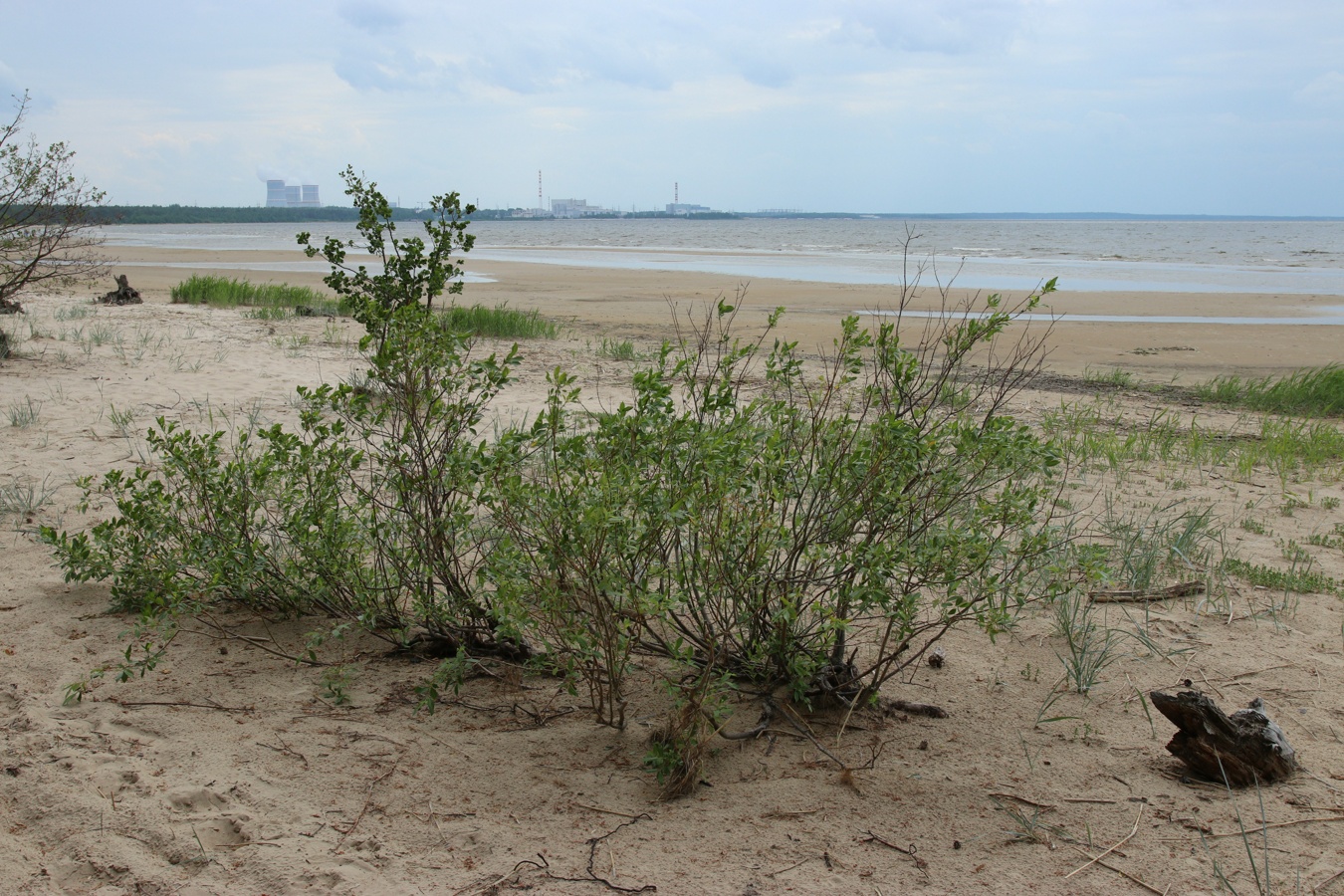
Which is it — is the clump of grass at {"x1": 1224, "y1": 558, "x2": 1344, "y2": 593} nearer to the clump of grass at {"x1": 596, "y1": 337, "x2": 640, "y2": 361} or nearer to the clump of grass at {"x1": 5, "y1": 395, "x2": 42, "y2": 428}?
the clump of grass at {"x1": 596, "y1": 337, "x2": 640, "y2": 361}

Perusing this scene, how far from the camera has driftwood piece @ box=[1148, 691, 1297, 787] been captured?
2783 millimetres

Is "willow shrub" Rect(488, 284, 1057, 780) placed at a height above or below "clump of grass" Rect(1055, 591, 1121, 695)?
above

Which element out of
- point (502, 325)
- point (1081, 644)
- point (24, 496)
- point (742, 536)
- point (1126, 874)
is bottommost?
point (1126, 874)

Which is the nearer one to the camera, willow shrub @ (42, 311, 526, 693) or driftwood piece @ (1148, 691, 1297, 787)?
driftwood piece @ (1148, 691, 1297, 787)

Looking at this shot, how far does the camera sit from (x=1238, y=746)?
9.16 feet

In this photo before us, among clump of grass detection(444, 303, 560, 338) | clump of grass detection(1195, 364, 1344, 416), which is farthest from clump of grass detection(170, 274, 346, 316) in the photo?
clump of grass detection(1195, 364, 1344, 416)

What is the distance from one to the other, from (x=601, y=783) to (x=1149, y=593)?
8.95 feet

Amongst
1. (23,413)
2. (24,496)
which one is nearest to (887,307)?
(23,413)

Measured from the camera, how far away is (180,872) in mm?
2393

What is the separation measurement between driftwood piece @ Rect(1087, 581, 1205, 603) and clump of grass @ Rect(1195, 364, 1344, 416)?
5807 mm

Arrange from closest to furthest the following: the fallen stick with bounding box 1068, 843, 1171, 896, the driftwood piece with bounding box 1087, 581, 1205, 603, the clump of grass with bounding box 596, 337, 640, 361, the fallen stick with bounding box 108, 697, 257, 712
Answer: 1. the fallen stick with bounding box 1068, 843, 1171, 896
2. the fallen stick with bounding box 108, 697, 257, 712
3. the driftwood piece with bounding box 1087, 581, 1205, 603
4. the clump of grass with bounding box 596, 337, 640, 361

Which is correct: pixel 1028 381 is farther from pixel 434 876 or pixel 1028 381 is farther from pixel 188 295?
pixel 188 295

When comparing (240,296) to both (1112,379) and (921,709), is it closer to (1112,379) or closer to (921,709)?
(1112,379)

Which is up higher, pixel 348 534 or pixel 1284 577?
pixel 348 534
